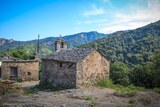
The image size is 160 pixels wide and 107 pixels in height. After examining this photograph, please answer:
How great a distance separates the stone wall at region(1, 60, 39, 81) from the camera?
3856cm

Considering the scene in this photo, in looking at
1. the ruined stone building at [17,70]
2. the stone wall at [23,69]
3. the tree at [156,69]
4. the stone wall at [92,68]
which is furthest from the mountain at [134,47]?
the stone wall at [92,68]

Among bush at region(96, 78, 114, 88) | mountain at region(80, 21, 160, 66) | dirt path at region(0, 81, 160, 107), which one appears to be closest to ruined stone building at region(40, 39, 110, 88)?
bush at region(96, 78, 114, 88)

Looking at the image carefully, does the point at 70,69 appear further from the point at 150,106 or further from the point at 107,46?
the point at 107,46

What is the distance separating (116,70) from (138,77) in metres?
4.85

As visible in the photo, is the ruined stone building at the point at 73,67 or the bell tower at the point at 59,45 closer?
the ruined stone building at the point at 73,67

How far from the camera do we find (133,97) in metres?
23.7

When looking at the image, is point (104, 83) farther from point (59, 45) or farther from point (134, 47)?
point (134, 47)

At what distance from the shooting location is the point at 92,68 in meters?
29.9

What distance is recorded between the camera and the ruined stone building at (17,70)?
127ft

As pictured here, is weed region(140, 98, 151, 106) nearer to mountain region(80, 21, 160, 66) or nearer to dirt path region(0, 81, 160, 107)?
dirt path region(0, 81, 160, 107)

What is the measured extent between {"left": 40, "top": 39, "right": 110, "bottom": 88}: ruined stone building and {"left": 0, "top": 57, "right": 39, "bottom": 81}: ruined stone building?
7.17 metres

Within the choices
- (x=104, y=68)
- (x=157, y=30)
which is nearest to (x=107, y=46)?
(x=157, y=30)

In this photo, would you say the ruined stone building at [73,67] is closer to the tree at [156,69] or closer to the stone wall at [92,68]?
the stone wall at [92,68]

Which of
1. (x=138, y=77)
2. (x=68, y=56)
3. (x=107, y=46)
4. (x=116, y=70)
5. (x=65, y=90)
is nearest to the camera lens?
(x=65, y=90)
